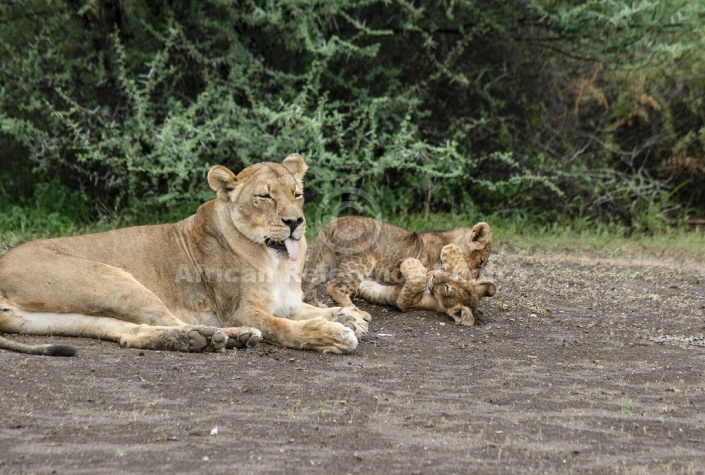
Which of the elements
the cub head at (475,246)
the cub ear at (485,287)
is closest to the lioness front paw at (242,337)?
the cub ear at (485,287)

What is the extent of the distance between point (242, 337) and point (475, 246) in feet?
7.01

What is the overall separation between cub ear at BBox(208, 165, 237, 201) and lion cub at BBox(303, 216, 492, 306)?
110cm

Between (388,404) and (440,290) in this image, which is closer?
(388,404)

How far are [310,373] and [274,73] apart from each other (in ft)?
18.2

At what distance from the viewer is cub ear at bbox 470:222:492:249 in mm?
7024

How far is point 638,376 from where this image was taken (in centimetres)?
531

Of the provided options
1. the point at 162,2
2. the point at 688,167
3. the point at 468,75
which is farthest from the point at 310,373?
the point at 688,167

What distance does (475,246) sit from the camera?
7062 mm

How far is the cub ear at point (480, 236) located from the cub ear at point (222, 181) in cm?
183

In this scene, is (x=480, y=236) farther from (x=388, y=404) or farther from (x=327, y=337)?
→ (x=388, y=404)

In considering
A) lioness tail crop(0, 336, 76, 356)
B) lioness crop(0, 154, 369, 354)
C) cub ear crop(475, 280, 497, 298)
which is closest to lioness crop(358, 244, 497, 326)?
cub ear crop(475, 280, 497, 298)

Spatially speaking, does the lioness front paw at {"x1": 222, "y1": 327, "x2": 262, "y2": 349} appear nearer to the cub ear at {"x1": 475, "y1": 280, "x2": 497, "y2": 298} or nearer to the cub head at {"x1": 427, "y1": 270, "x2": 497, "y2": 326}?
the cub head at {"x1": 427, "y1": 270, "x2": 497, "y2": 326}

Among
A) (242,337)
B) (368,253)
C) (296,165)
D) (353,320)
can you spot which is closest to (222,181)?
(296,165)

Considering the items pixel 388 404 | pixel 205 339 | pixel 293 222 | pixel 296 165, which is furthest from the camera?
pixel 296 165
